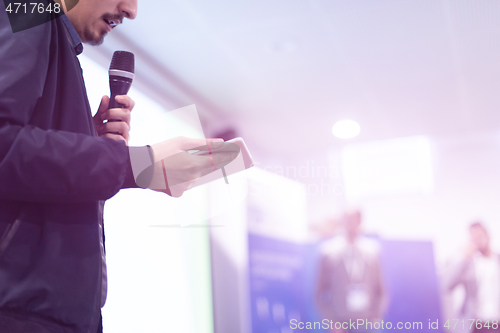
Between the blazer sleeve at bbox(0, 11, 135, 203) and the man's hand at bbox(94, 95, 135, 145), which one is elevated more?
the man's hand at bbox(94, 95, 135, 145)

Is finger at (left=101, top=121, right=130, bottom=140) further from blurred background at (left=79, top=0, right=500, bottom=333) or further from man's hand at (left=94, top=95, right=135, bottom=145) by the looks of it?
blurred background at (left=79, top=0, right=500, bottom=333)

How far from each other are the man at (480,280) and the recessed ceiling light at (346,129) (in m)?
1.68

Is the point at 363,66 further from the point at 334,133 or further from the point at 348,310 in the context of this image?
the point at 348,310

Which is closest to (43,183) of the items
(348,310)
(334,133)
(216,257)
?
(216,257)

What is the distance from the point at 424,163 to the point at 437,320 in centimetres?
186

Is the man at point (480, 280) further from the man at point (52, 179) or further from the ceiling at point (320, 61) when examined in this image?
the man at point (52, 179)

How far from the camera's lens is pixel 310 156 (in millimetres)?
5594

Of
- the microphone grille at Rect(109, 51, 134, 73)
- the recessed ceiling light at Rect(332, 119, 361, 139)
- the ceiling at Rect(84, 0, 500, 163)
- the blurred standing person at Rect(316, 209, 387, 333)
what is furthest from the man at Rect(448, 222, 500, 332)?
the microphone grille at Rect(109, 51, 134, 73)

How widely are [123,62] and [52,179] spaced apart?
58cm

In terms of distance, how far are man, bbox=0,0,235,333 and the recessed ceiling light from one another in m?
4.15

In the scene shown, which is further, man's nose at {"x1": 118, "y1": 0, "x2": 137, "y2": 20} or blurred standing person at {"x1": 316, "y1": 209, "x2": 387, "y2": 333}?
blurred standing person at {"x1": 316, "y1": 209, "x2": 387, "y2": 333}

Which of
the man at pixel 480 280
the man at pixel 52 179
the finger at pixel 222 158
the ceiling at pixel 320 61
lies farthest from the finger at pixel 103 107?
the man at pixel 480 280

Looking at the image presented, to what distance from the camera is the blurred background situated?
285 centimetres

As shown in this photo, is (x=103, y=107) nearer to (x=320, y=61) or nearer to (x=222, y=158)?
(x=222, y=158)
